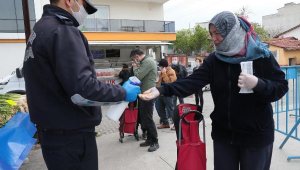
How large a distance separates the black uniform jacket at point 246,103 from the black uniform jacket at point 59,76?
0.90 m

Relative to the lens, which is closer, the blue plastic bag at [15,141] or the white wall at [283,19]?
the blue plastic bag at [15,141]

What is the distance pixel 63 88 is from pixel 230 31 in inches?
51.2

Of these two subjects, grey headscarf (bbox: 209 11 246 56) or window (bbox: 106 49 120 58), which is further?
window (bbox: 106 49 120 58)

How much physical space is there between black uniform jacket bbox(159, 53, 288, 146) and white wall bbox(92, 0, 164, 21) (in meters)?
20.7

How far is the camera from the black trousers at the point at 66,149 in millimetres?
1982

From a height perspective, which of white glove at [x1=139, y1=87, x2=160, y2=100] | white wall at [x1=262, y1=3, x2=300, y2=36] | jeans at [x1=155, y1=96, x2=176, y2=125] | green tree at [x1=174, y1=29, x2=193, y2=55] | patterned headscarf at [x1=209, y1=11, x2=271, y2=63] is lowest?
jeans at [x1=155, y1=96, x2=176, y2=125]

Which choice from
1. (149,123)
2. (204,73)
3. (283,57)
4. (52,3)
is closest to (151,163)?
(149,123)

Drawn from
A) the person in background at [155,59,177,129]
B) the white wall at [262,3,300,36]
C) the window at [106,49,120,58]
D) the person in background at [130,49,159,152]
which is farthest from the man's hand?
the white wall at [262,3,300,36]

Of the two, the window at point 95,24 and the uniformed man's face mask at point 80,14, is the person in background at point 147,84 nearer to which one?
the uniformed man's face mask at point 80,14

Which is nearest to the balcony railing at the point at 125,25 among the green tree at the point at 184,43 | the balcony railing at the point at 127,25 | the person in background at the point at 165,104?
the balcony railing at the point at 127,25

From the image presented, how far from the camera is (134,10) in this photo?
23500mm

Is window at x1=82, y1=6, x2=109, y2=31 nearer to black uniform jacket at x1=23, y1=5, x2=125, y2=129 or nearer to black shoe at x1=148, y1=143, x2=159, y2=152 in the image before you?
black shoe at x1=148, y1=143, x2=159, y2=152

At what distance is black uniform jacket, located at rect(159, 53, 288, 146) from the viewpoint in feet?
7.73

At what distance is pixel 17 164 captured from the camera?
3150mm
